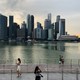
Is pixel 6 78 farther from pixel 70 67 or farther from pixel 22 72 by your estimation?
pixel 70 67

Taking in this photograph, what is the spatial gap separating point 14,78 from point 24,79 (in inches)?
35.6

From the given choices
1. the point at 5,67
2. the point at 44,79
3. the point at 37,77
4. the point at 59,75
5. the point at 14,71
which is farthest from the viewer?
the point at 5,67

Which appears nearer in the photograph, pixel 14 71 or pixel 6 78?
pixel 6 78

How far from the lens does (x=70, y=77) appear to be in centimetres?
2317

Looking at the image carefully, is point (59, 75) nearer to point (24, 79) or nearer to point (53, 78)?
point (53, 78)

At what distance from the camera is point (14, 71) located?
2577 centimetres

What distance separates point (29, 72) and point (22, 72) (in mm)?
638

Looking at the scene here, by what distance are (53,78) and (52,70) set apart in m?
3.84

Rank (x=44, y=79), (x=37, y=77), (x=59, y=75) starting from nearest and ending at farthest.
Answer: (x=37, y=77), (x=44, y=79), (x=59, y=75)

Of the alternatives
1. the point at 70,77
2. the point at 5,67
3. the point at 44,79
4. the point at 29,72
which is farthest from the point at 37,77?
the point at 5,67

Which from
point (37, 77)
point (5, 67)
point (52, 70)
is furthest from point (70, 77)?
point (5, 67)

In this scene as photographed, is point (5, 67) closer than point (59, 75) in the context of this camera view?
No

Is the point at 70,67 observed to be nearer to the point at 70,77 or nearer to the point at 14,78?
the point at 70,77

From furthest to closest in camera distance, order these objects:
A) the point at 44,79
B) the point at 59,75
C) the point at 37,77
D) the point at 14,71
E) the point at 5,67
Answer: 1. the point at 5,67
2. the point at 14,71
3. the point at 59,75
4. the point at 44,79
5. the point at 37,77
